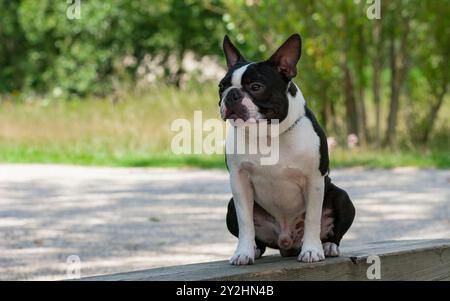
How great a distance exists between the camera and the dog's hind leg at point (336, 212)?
3.39 metres

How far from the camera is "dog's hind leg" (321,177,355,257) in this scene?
3.39 meters

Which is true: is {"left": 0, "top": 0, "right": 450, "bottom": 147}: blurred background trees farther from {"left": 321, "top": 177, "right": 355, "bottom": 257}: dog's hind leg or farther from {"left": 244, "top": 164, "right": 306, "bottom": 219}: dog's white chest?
{"left": 244, "top": 164, "right": 306, "bottom": 219}: dog's white chest

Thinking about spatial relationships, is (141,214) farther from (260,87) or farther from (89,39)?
(89,39)

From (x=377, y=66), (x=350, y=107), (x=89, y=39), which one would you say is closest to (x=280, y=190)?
(x=377, y=66)

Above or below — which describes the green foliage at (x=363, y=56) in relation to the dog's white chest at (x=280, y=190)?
above

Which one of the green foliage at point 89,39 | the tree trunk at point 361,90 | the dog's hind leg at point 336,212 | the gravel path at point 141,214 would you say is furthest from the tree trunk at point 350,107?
the dog's hind leg at point 336,212

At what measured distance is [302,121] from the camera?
10.3 feet

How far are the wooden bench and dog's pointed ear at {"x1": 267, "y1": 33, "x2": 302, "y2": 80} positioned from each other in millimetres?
688

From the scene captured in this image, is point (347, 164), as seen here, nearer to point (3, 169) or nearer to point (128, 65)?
point (3, 169)

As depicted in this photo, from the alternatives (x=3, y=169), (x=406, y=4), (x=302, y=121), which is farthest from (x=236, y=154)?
(x=406, y=4)

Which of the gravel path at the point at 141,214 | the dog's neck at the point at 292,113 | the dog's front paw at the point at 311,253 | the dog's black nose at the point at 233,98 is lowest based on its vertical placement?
the gravel path at the point at 141,214

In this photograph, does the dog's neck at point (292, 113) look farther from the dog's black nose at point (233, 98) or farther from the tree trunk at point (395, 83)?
the tree trunk at point (395, 83)

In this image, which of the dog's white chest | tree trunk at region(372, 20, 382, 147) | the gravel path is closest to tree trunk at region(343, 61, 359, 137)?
tree trunk at region(372, 20, 382, 147)
